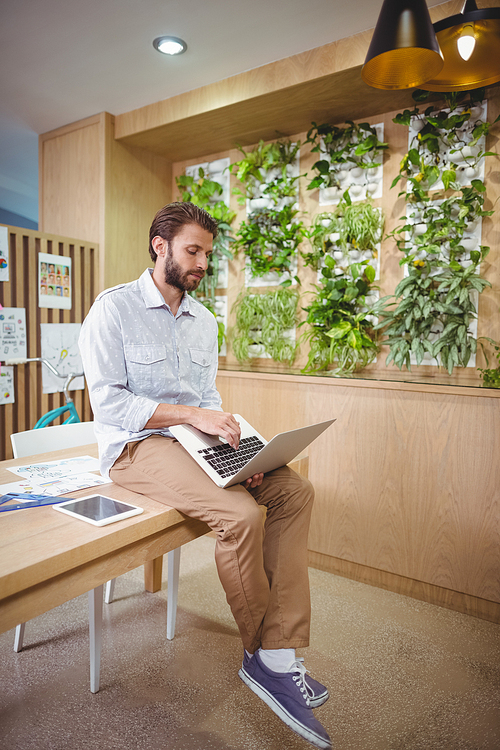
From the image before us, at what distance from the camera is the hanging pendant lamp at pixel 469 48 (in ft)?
4.87

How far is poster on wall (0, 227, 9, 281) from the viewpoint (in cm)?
274

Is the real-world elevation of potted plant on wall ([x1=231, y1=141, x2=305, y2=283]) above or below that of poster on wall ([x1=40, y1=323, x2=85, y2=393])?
above

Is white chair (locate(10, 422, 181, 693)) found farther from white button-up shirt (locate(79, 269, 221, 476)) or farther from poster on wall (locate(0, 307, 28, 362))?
poster on wall (locate(0, 307, 28, 362))

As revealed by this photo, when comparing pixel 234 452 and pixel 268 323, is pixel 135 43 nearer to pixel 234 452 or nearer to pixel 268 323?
pixel 268 323

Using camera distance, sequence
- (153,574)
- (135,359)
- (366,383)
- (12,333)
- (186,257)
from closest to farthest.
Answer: (135,359) < (186,257) < (153,574) < (366,383) < (12,333)

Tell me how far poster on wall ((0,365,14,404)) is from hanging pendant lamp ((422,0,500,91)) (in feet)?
8.21

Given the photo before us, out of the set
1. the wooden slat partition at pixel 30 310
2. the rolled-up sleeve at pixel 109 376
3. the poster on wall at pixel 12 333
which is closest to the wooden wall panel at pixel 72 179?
the wooden slat partition at pixel 30 310

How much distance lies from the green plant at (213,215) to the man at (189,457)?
150cm

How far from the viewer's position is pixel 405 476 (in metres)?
2.27

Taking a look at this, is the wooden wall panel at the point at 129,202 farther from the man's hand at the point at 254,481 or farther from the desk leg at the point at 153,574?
the man's hand at the point at 254,481

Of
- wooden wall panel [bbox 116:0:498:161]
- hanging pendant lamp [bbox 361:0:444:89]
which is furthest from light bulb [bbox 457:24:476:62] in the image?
wooden wall panel [bbox 116:0:498:161]

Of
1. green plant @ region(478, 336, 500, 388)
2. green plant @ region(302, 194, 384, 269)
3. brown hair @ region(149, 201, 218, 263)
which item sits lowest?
green plant @ region(478, 336, 500, 388)

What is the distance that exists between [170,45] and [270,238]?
3.75 feet

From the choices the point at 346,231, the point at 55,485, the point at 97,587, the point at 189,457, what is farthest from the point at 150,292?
the point at 346,231
